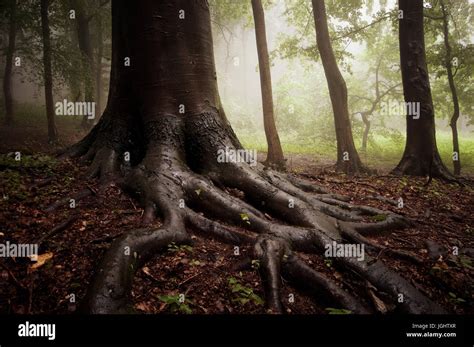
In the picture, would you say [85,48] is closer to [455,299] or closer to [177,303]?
[177,303]

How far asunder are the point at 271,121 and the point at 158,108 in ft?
19.9

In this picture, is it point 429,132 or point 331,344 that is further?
point 429,132

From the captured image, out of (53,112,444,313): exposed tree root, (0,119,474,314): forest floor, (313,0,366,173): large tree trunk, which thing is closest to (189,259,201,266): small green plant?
(0,119,474,314): forest floor

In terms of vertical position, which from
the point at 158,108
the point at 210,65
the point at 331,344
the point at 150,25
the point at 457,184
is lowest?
the point at 331,344

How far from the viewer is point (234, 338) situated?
8.02 ft

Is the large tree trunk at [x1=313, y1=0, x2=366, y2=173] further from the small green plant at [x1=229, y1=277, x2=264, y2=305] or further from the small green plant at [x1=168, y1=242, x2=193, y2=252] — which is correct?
the small green plant at [x1=229, y1=277, x2=264, y2=305]

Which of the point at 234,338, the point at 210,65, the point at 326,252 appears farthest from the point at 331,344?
the point at 210,65

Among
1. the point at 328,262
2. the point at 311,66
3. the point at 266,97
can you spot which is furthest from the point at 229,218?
the point at 311,66

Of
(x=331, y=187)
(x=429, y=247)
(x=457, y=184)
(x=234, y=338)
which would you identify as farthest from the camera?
(x=457, y=184)

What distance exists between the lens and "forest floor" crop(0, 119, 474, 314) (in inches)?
103

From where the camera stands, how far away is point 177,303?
2.60m

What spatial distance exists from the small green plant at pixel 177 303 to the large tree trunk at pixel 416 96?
7.49 metres

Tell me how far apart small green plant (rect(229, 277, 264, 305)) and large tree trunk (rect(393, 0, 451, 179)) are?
274 inches

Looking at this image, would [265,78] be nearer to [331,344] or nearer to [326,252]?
[326,252]
